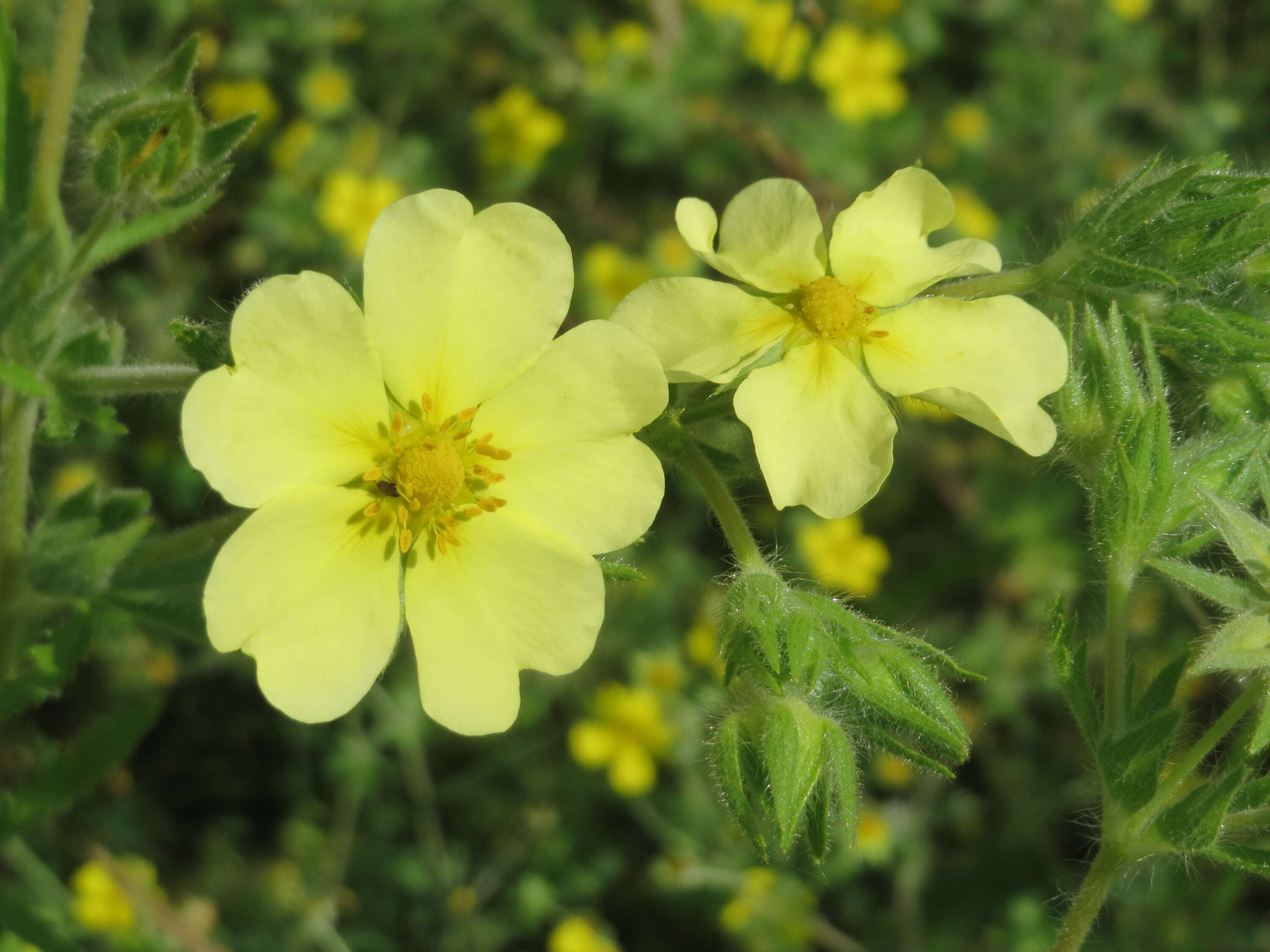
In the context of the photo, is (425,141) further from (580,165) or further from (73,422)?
(73,422)

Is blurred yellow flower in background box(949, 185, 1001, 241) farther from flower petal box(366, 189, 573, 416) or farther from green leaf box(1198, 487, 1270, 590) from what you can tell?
flower petal box(366, 189, 573, 416)

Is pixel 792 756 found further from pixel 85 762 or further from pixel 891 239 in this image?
pixel 85 762

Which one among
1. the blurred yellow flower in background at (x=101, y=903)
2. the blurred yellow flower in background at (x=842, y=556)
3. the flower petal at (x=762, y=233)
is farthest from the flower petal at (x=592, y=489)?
the blurred yellow flower in background at (x=842, y=556)

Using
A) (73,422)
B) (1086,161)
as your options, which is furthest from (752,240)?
(1086,161)

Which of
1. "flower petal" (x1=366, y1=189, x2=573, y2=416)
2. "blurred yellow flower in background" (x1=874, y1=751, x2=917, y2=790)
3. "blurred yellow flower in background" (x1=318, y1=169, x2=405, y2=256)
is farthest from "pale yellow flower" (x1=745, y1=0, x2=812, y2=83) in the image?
"flower petal" (x1=366, y1=189, x2=573, y2=416)

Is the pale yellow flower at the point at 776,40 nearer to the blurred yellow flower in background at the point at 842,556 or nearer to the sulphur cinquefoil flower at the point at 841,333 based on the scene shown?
the blurred yellow flower in background at the point at 842,556

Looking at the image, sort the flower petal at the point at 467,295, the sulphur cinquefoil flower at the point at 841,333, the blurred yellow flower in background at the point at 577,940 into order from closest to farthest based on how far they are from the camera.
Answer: the flower petal at the point at 467,295 < the sulphur cinquefoil flower at the point at 841,333 < the blurred yellow flower in background at the point at 577,940
